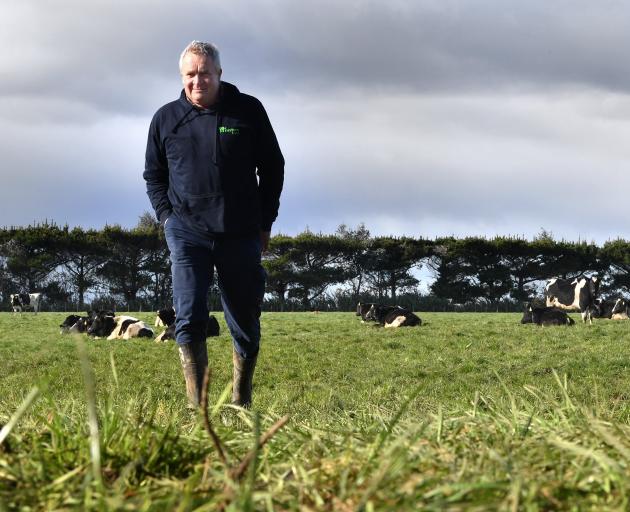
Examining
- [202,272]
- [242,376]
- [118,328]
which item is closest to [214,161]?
[202,272]

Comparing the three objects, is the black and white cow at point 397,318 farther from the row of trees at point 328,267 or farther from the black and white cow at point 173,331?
the row of trees at point 328,267

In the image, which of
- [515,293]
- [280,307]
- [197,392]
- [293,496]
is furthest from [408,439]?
[515,293]

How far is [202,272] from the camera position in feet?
16.3

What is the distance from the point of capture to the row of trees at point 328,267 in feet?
130

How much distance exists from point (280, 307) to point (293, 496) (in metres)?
37.4

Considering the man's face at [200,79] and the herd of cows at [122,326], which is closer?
the man's face at [200,79]

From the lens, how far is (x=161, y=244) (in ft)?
134

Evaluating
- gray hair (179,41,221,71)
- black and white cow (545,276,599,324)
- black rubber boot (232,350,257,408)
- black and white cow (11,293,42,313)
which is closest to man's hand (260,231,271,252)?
black rubber boot (232,350,257,408)

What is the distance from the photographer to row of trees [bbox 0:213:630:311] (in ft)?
130

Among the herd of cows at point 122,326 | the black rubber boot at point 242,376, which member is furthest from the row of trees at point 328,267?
the black rubber boot at point 242,376

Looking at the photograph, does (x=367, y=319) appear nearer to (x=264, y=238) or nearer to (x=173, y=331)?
(x=173, y=331)

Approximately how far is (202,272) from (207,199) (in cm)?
45

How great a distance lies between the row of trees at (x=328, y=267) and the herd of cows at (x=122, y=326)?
17700mm

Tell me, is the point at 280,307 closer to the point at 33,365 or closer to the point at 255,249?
the point at 33,365
